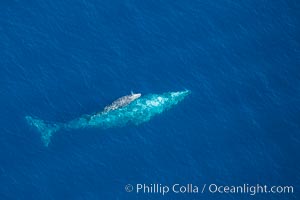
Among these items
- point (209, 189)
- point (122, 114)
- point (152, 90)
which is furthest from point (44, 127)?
point (209, 189)

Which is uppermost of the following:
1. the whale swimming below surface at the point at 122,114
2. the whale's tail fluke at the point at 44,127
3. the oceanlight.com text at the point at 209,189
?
the whale swimming below surface at the point at 122,114

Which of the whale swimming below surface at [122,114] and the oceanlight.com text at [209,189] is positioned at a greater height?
the whale swimming below surface at [122,114]

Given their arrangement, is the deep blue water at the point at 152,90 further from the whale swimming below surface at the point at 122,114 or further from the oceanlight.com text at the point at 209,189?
the whale swimming below surface at the point at 122,114

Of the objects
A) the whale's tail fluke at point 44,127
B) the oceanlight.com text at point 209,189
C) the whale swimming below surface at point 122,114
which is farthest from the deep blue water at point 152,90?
the whale swimming below surface at point 122,114

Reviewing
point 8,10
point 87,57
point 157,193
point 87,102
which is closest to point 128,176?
point 157,193

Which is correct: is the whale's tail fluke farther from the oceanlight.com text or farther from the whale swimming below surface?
the oceanlight.com text

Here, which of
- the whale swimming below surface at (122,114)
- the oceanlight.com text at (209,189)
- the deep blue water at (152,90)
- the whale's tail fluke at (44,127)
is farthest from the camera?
the whale swimming below surface at (122,114)

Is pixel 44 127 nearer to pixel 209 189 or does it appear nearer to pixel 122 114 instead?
pixel 122 114
